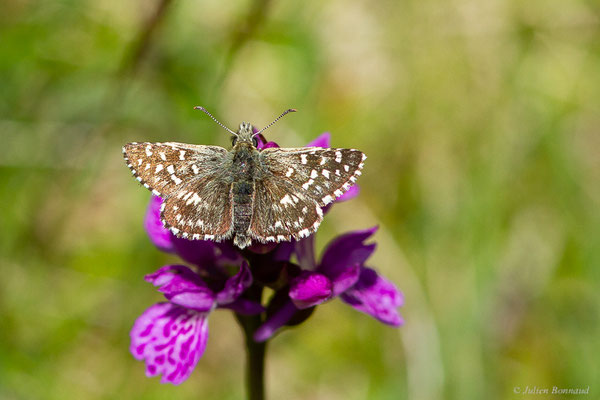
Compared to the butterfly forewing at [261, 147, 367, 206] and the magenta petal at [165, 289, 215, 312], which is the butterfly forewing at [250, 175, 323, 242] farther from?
the magenta petal at [165, 289, 215, 312]

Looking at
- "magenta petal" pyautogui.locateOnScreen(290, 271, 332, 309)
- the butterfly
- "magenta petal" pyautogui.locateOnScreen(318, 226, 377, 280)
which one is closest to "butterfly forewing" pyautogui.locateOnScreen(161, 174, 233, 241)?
the butterfly

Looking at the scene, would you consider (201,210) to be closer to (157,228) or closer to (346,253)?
(157,228)

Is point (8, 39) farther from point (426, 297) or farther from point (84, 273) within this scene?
point (426, 297)

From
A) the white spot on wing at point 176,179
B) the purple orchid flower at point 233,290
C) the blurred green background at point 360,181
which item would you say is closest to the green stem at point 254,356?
the purple orchid flower at point 233,290

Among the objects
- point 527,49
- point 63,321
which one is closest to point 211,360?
point 63,321
